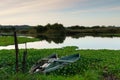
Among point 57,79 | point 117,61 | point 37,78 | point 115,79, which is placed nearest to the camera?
point 37,78

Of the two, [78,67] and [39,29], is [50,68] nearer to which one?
[78,67]

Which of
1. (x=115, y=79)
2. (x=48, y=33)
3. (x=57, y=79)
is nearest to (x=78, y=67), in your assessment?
(x=115, y=79)

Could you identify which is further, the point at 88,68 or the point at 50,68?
the point at 88,68

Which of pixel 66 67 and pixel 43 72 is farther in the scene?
pixel 66 67

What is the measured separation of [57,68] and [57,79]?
384cm

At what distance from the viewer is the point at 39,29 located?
4087 inches

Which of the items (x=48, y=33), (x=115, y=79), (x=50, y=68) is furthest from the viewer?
(x=48, y=33)

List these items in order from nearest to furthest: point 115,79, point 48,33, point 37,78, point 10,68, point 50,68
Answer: point 37,78, point 115,79, point 50,68, point 10,68, point 48,33

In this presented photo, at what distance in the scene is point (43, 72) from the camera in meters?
17.3

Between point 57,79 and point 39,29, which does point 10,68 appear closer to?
point 57,79

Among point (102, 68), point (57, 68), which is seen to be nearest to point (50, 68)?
point (57, 68)

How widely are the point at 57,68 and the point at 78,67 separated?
1.71m

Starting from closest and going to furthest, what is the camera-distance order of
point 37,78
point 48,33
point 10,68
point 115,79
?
1. point 37,78
2. point 115,79
3. point 10,68
4. point 48,33

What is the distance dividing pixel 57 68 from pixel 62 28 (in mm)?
82678
